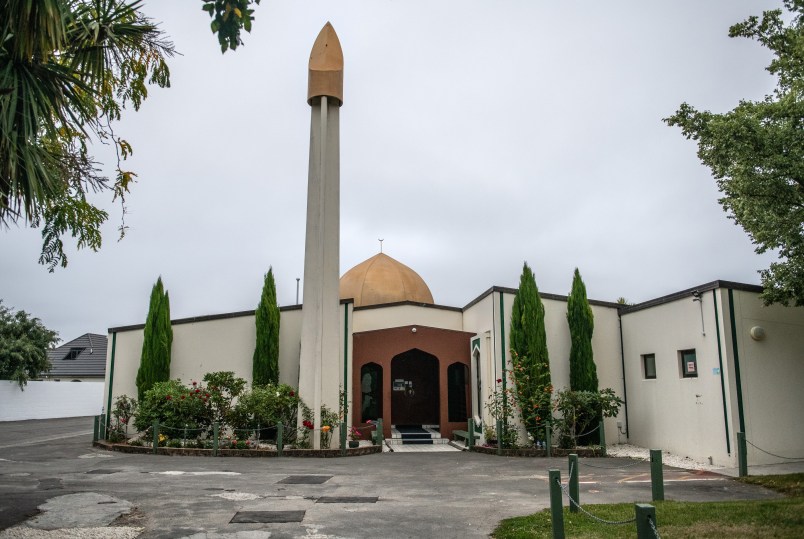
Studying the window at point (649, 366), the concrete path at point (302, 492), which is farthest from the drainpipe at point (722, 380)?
the window at point (649, 366)

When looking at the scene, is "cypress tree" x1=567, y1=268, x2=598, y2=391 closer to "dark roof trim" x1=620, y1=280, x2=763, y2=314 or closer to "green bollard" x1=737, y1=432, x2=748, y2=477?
"dark roof trim" x1=620, y1=280, x2=763, y2=314

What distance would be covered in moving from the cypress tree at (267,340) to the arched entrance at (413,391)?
5858 mm

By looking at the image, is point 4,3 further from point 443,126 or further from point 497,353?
point 497,353

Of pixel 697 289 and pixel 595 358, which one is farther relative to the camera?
pixel 595 358

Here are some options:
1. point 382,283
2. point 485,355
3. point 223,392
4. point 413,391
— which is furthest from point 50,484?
point 382,283

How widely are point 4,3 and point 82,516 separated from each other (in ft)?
21.0

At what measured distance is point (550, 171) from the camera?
1772 centimetres

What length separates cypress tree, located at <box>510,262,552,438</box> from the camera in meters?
17.7

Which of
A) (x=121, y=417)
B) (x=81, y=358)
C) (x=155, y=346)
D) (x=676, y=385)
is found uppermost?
(x=81, y=358)

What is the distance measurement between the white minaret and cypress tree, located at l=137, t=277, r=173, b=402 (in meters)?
5.33

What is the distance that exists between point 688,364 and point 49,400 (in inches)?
1281

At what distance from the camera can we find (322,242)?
1803 cm

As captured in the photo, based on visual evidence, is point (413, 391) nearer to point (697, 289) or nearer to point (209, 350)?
point (209, 350)

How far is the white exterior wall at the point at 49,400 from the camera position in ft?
106
